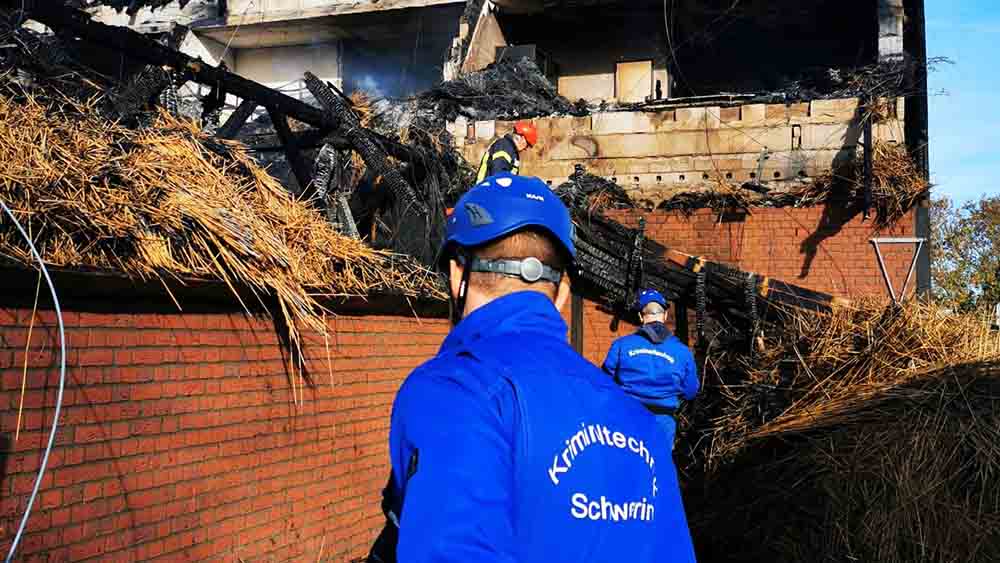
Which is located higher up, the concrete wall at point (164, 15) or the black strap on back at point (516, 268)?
the concrete wall at point (164, 15)

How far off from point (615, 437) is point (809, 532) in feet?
20.5

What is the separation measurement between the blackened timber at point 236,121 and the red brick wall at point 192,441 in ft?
6.41

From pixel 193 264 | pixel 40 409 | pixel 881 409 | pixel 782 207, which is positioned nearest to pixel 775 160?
pixel 782 207

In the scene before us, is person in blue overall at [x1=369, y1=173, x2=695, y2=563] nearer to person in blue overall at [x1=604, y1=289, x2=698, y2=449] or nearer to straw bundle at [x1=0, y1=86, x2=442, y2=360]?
straw bundle at [x1=0, y1=86, x2=442, y2=360]

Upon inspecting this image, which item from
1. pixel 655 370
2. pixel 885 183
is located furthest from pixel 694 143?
pixel 655 370

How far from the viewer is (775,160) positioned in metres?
12.4

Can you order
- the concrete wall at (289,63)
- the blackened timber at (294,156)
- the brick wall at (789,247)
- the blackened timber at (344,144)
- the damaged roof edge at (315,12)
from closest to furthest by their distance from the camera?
the blackened timber at (294,156) → the blackened timber at (344,144) → the brick wall at (789,247) → the damaged roof edge at (315,12) → the concrete wall at (289,63)

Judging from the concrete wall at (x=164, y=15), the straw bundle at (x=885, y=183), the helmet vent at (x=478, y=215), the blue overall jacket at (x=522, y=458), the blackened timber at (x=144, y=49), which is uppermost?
the concrete wall at (x=164, y=15)

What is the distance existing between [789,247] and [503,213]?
1087cm

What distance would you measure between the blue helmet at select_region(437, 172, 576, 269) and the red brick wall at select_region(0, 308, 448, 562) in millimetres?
3001

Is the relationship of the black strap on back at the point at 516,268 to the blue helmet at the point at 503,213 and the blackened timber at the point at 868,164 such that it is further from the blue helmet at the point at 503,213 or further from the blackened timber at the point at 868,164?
the blackened timber at the point at 868,164

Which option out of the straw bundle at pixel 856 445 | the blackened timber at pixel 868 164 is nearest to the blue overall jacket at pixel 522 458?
the straw bundle at pixel 856 445

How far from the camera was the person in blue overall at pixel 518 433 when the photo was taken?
1591mm

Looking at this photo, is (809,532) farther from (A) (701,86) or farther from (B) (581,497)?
(A) (701,86)
